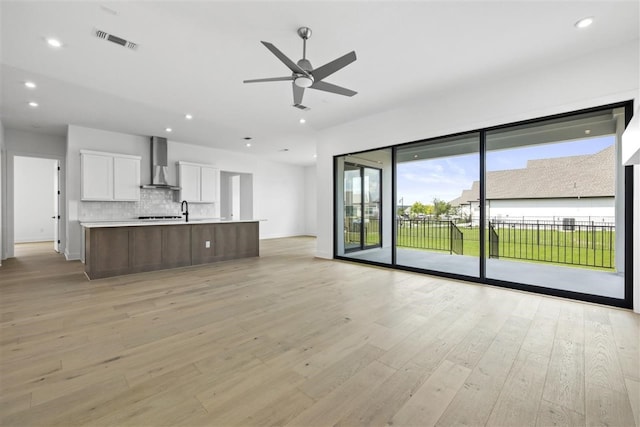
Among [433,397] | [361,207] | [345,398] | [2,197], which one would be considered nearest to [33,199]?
[2,197]

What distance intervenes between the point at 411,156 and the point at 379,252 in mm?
2374

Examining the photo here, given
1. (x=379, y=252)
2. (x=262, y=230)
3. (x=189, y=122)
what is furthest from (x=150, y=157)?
(x=379, y=252)

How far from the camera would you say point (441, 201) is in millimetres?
5227

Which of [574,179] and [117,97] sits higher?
[117,97]

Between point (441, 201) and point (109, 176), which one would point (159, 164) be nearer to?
point (109, 176)

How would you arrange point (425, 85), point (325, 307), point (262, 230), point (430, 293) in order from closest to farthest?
point (325, 307), point (430, 293), point (425, 85), point (262, 230)

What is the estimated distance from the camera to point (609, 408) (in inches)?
58.7

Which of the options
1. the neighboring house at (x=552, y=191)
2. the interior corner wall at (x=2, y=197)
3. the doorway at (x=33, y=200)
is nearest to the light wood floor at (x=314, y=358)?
the neighboring house at (x=552, y=191)

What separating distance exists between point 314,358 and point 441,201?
13.8 feet

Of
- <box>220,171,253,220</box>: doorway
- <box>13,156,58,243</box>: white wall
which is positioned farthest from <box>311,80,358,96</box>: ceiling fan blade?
<box>13,156,58,243</box>: white wall

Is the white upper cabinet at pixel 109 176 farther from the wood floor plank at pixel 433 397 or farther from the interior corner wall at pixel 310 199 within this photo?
the wood floor plank at pixel 433 397

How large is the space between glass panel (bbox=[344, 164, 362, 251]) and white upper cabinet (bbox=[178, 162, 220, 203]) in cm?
384

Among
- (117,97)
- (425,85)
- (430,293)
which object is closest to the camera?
(430,293)

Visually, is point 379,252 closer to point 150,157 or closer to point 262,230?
point 262,230
